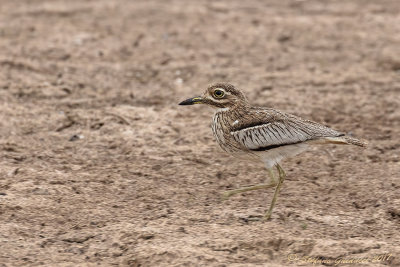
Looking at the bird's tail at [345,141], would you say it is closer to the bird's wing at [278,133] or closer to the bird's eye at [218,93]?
the bird's wing at [278,133]

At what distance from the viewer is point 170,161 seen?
240 inches

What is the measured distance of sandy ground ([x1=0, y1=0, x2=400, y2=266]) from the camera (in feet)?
15.6

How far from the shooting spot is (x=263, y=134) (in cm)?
515

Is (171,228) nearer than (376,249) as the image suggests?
No

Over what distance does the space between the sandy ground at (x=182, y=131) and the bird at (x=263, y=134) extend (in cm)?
37

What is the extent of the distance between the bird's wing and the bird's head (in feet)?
1.08

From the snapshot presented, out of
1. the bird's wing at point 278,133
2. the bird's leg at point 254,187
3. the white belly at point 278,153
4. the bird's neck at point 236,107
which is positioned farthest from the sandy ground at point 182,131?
the bird's neck at point 236,107

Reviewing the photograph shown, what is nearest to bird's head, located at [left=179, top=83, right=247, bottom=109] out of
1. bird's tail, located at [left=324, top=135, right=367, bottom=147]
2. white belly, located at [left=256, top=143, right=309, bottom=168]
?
white belly, located at [left=256, top=143, right=309, bottom=168]

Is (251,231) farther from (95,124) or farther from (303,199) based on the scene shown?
(95,124)

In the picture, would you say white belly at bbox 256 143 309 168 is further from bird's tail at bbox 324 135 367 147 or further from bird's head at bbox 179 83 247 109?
bird's head at bbox 179 83 247 109

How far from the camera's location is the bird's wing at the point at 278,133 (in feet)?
16.8

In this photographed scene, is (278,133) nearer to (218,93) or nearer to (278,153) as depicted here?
(278,153)

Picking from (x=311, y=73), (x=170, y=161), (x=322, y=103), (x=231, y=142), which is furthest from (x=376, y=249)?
(x=311, y=73)

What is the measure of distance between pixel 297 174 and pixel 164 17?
419 cm
